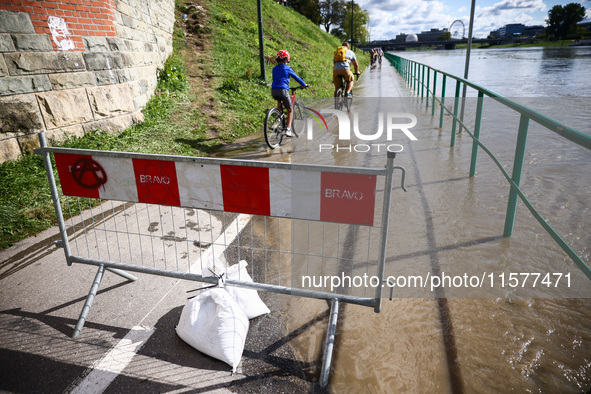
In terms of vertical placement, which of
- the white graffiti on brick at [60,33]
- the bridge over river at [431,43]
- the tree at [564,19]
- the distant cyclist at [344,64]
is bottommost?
the distant cyclist at [344,64]

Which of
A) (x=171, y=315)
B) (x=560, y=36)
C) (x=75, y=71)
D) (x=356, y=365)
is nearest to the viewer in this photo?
(x=356, y=365)

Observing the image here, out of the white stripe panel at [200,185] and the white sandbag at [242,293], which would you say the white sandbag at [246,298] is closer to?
the white sandbag at [242,293]

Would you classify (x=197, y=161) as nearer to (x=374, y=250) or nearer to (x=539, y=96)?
(x=374, y=250)

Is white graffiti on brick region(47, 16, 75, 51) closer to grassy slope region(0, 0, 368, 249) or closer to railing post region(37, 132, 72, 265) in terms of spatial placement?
grassy slope region(0, 0, 368, 249)

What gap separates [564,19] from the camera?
322ft

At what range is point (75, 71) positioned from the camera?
6.67 m

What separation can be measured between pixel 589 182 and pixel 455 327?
12.9 ft

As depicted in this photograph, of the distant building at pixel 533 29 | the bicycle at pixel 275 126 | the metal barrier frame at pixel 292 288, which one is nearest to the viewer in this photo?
the metal barrier frame at pixel 292 288

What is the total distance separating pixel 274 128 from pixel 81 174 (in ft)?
16.9

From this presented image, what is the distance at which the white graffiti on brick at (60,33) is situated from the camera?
6191 mm

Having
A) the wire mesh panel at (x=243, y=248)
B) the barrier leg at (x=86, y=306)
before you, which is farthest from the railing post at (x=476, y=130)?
the barrier leg at (x=86, y=306)

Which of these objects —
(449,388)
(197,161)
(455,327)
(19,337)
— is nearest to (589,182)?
(455,327)

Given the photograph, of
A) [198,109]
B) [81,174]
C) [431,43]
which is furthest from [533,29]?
[81,174]

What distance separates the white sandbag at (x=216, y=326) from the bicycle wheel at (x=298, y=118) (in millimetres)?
6352
